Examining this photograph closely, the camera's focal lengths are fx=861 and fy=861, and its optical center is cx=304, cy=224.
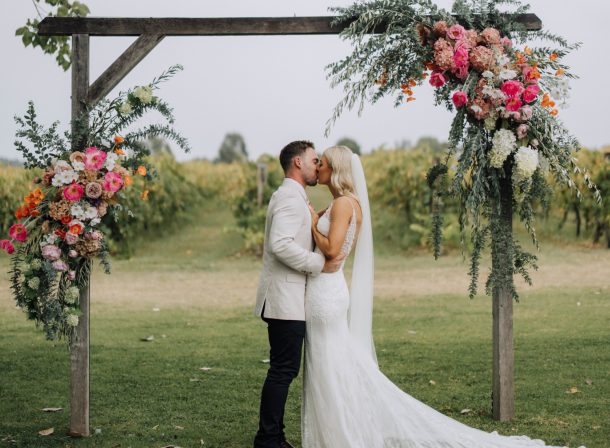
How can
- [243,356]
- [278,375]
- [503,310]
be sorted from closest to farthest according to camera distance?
1. [278,375]
2. [503,310]
3. [243,356]

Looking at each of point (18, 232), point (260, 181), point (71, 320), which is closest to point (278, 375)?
point (71, 320)

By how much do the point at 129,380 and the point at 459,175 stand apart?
3815 mm

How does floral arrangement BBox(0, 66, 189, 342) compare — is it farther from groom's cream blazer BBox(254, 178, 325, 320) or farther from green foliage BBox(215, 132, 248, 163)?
green foliage BBox(215, 132, 248, 163)

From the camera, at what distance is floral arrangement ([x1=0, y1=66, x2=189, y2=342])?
5.68m

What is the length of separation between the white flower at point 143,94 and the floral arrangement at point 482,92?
1274mm

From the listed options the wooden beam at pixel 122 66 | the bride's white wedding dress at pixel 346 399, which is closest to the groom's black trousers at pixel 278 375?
the bride's white wedding dress at pixel 346 399

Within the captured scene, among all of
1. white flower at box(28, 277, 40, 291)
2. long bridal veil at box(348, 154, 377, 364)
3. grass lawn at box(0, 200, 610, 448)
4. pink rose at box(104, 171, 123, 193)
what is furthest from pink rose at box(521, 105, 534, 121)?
white flower at box(28, 277, 40, 291)

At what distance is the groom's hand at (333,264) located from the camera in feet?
17.8

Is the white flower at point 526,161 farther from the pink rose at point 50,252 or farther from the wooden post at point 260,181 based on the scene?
the wooden post at point 260,181

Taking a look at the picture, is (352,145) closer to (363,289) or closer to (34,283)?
(363,289)

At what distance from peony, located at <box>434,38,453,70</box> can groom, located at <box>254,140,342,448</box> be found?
1.17 metres

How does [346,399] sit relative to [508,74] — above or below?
below

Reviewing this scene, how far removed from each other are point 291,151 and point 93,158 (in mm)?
1351

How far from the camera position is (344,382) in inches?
216
